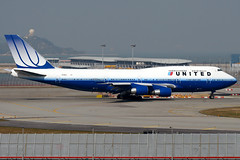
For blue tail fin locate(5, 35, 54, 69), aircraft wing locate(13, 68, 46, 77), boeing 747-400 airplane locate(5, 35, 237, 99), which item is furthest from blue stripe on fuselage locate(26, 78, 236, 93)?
blue tail fin locate(5, 35, 54, 69)

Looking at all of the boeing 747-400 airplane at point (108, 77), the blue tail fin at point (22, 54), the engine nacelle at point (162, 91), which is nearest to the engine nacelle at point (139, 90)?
the boeing 747-400 airplane at point (108, 77)

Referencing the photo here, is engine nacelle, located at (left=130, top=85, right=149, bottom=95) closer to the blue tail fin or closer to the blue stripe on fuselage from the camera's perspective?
the blue stripe on fuselage

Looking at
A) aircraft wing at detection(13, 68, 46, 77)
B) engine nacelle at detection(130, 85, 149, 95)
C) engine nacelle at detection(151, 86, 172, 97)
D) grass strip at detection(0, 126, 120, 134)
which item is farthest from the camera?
engine nacelle at detection(151, 86, 172, 97)

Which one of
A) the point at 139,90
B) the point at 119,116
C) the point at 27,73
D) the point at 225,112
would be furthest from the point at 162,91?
the point at 27,73

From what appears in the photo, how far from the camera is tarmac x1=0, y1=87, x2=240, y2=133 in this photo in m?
42.0

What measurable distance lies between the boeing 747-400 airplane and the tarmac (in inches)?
101

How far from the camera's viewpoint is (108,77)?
225ft

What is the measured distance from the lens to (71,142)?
27.9 m

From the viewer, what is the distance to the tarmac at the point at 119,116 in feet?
138

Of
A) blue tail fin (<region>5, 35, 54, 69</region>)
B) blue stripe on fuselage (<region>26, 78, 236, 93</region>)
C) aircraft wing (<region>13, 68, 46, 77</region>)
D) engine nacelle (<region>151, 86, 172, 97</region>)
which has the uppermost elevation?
blue tail fin (<region>5, 35, 54, 69</region>)

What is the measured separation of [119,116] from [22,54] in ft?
84.2

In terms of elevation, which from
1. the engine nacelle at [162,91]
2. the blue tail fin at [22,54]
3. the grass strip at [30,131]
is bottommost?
the grass strip at [30,131]

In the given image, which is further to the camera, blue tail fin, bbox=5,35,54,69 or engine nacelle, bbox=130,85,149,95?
blue tail fin, bbox=5,35,54,69

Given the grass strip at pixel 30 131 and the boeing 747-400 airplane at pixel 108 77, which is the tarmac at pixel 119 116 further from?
the boeing 747-400 airplane at pixel 108 77
